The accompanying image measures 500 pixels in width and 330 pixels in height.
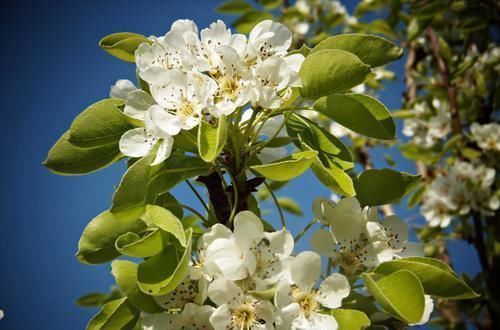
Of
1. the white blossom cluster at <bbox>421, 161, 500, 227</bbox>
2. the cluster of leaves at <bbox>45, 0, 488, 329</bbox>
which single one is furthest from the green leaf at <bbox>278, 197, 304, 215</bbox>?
the cluster of leaves at <bbox>45, 0, 488, 329</bbox>

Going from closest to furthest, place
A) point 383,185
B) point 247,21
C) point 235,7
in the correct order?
point 383,185
point 247,21
point 235,7

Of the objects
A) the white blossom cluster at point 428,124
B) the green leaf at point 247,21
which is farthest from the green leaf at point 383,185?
the white blossom cluster at point 428,124

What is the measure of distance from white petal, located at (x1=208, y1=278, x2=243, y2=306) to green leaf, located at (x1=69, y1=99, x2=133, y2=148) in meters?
0.35

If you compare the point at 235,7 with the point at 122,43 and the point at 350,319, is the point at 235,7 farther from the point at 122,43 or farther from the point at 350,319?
the point at 350,319

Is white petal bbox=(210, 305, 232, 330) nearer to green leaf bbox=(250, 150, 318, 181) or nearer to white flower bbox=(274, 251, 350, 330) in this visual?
white flower bbox=(274, 251, 350, 330)

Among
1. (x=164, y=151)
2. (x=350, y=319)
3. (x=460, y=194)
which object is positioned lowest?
(x=460, y=194)

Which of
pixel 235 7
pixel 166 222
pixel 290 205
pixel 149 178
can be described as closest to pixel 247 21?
pixel 235 7

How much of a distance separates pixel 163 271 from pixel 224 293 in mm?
106

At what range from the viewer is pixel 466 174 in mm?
2652

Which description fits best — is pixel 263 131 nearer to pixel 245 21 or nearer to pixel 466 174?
pixel 245 21

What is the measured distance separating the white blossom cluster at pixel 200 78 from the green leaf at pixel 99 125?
0.13 ft

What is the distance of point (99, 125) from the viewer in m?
0.94

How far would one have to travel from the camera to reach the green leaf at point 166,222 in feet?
2.56

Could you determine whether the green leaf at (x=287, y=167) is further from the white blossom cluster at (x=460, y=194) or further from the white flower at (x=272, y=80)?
the white blossom cluster at (x=460, y=194)
